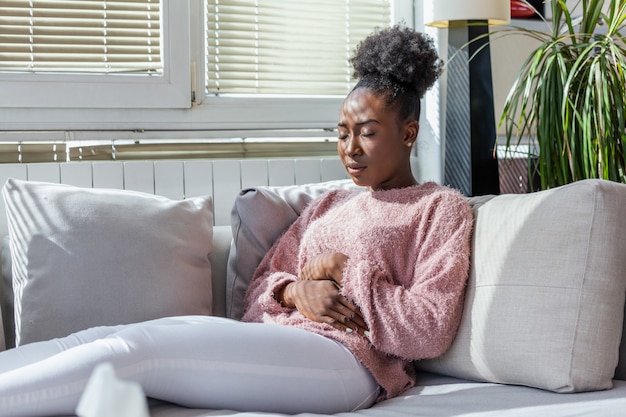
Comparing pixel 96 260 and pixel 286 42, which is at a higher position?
pixel 286 42

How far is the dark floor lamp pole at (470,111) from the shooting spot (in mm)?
2625

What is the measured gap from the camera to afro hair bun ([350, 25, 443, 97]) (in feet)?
6.72

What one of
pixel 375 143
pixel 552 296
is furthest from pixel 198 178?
pixel 552 296

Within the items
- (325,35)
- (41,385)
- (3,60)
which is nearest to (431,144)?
(325,35)

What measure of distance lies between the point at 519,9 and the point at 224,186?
1.30 meters

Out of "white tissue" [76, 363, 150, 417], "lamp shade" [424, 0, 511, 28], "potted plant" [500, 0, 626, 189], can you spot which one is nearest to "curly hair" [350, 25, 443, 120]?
"potted plant" [500, 0, 626, 189]

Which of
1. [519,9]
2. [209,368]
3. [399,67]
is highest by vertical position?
[519,9]

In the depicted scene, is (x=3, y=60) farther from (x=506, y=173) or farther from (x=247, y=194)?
(x=506, y=173)

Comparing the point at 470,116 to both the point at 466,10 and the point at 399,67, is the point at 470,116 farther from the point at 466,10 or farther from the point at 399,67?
the point at 399,67

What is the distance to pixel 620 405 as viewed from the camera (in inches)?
58.3

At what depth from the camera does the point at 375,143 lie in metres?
2.02

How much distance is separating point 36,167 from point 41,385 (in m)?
1.22

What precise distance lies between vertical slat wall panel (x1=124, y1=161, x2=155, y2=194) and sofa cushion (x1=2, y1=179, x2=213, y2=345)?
0.38m

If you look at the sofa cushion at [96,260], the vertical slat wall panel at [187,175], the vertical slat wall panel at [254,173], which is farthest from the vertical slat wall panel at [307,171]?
the sofa cushion at [96,260]
